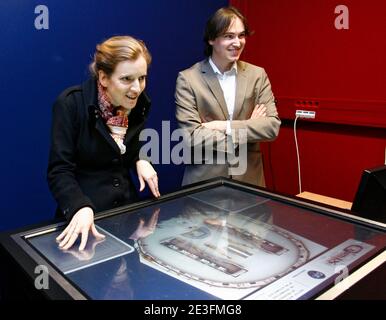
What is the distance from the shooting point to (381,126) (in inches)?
98.9

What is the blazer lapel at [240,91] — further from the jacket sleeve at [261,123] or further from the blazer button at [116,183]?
the blazer button at [116,183]

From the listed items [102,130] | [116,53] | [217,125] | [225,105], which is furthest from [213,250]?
[225,105]

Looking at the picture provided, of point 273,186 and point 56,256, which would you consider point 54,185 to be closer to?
point 56,256

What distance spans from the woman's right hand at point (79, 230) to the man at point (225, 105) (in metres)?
1.02

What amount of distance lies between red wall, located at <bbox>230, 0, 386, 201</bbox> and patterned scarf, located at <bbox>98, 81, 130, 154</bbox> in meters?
1.67

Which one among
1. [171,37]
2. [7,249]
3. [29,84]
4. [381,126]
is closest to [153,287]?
[7,249]

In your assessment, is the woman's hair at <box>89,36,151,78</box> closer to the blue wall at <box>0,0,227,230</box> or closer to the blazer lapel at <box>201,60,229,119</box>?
the blazer lapel at <box>201,60,229,119</box>

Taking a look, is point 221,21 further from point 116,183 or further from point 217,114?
point 116,183

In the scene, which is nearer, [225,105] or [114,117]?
[114,117]

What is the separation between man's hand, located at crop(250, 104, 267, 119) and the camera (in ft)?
7.45

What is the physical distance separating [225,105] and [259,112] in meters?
0.20

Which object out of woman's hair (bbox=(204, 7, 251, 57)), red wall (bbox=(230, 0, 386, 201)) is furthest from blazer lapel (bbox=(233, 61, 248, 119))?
red wall (bbox=(230, 0, 386, 201))

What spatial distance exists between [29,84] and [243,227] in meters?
1.53

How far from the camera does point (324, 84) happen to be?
2762 millimetres
